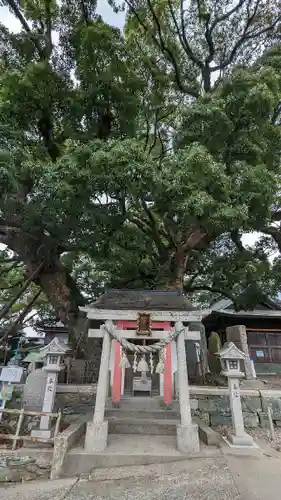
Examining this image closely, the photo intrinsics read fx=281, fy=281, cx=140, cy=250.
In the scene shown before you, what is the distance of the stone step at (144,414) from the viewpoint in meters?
6.14

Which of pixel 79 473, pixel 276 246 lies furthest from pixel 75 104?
pixel 276 246

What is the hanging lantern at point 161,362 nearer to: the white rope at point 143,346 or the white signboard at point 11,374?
the white rope at point 143,346

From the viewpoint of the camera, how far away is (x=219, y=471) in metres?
4.15

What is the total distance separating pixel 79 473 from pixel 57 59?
11.0 m

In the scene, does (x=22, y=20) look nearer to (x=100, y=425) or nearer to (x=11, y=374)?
(x=11, y=374)

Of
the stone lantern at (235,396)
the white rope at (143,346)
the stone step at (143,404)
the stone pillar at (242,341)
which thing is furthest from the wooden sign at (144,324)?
the stone pillar at (242,341)

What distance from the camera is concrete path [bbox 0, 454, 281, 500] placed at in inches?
141

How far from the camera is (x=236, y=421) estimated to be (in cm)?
524

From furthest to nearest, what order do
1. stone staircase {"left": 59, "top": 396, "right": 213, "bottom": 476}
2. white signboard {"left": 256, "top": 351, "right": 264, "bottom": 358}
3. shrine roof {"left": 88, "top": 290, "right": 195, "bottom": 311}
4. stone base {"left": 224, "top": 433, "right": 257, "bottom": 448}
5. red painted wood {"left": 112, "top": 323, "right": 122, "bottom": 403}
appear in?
white signboard {"left": 256, "top": 351, "right": 264, "bottom": 358}
shrine roof {"left": 88, "top": 290, "right": 195, "bottom": 311}
red painted wood {"left": 112, "top": 323, "right": 122, "bottom": 403}
stone base {"left": 224, "top": 433, "right": 257, "bottom": 448}
stone staircase {"left": 59, "top": 396, "right": 213, "bottom": 476}

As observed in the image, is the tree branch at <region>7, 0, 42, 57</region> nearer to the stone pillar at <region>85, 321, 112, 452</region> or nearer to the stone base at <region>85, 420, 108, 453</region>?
the stone pillar at <region>85, 321, 112, 452</region>

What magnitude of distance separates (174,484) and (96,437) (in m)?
1.53

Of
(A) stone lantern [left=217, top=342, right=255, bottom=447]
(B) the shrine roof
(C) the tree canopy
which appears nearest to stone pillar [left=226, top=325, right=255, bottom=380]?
(C) the tree canopy

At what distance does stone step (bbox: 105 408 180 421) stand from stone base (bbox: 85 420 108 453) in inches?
56.2

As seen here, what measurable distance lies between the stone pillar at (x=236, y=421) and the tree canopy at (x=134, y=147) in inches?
141
